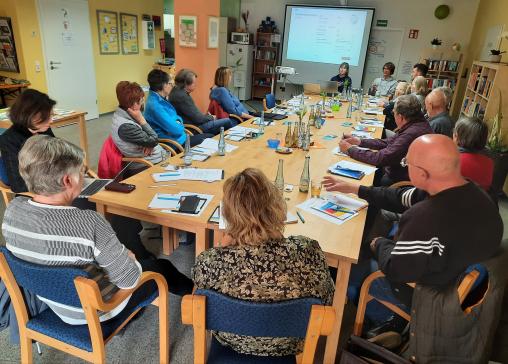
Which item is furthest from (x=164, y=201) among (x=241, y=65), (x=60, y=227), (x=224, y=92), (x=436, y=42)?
(x=436, y=42)

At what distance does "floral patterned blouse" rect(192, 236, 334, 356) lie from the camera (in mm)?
1185

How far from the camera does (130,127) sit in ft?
9.53

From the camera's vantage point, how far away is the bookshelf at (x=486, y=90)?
15.4 ft

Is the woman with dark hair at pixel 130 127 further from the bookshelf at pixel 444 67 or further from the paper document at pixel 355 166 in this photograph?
the bookshelf at pixel 444 67

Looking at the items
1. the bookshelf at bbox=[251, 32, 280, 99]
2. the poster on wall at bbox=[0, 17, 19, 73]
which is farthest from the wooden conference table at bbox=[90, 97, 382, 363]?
the bookshelf at bbox=[251, 32, 280, 99]

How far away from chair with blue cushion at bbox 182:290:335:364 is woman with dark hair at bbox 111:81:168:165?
2076 mm

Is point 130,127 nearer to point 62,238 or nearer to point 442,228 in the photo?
point 62,238

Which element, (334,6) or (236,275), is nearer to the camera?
(236,275)

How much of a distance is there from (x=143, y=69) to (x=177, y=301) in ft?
23.2

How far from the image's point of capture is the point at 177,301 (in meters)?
2.31

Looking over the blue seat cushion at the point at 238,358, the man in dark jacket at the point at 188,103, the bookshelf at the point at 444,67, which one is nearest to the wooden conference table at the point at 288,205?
the blue seat cushion at the point at 238,358

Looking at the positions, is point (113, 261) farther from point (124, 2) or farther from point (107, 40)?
point (124, 2)

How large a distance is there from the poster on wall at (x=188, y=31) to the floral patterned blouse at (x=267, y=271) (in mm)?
5121

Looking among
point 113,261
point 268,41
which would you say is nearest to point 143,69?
point 268,41
